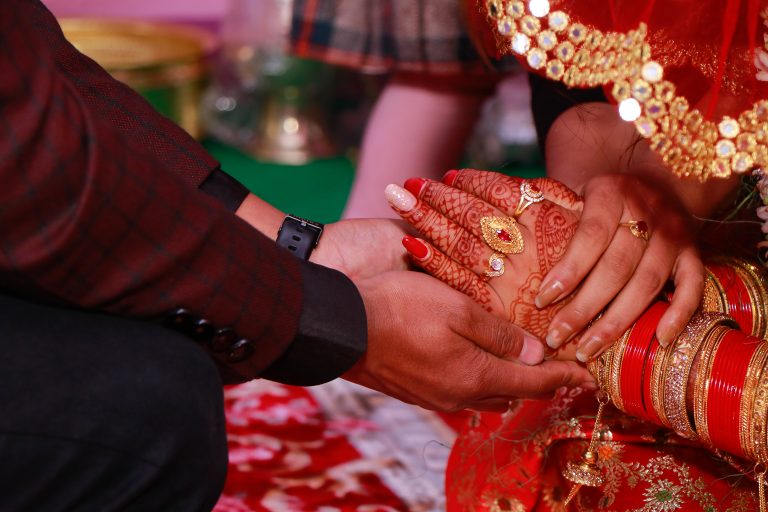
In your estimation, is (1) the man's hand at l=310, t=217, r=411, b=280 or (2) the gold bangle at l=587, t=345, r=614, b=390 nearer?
(2) the gold bangle at l=587, t=345, r=614, b=390

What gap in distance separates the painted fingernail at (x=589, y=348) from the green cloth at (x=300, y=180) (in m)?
1.32

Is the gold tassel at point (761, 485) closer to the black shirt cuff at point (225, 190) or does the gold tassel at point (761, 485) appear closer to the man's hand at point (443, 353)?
the man's hand at point (443, 353)

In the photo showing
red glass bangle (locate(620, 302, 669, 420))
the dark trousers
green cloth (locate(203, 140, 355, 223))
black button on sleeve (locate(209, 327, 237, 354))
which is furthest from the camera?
green cloth (locate(203, 140, 355, 223))

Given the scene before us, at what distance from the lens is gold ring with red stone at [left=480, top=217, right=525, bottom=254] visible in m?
1.00

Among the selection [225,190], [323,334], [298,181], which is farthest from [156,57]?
[323,334]

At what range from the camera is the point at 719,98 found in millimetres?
790

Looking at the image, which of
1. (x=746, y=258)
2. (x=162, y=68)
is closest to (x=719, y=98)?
(x=746, y=258)

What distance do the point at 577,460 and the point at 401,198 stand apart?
0.32 meters

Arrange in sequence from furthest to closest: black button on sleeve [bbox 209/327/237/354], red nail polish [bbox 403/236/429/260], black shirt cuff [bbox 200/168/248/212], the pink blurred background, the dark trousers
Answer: the pink blurred background, black shirt cuff [bbox 200/168/248/212], red nail polish [bbox 403/236/429/260], black button on sleeve [bbox 209/327/237/354], the dark trousers

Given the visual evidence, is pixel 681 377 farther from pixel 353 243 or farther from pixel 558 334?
pixel 353 243

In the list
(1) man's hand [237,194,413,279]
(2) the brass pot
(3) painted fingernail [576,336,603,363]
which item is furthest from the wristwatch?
(2) the brass pot

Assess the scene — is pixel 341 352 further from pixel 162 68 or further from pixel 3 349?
pixel 162 68

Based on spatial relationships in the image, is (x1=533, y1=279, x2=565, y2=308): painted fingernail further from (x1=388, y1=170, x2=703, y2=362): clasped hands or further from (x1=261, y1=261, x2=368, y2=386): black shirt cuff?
(x1=261, y1=261, x2=368, y2=386): black shirt cuff

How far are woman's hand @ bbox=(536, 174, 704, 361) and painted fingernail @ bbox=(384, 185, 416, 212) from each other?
167 mm
